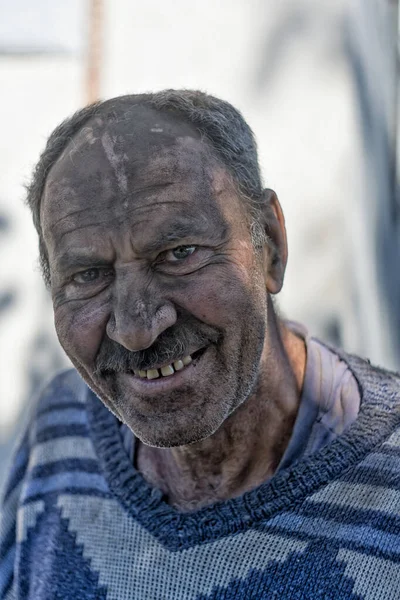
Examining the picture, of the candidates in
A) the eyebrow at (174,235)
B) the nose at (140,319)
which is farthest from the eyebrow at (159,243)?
the nose at (140,319)

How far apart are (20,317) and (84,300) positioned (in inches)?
76.9

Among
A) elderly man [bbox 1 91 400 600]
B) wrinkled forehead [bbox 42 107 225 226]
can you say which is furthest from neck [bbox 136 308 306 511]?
wrinkled forehead [bbox 42 107 225 226]

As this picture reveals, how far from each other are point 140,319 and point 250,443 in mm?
534

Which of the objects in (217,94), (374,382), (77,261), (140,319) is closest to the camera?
(140,319)

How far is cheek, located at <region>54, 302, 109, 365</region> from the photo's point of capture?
1772mm

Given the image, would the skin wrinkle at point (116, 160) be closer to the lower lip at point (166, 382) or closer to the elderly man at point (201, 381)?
the elderly man at point (201, 381)

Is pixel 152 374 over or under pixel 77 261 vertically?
under

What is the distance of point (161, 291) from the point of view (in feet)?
5.51

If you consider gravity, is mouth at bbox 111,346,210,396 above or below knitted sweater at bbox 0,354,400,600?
above

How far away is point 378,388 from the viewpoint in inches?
74.7

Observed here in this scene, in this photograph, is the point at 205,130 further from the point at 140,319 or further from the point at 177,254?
the point at 140,319

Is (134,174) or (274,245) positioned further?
Answer: (274,245)

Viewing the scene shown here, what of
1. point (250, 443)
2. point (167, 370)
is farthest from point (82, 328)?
point (250, 443)

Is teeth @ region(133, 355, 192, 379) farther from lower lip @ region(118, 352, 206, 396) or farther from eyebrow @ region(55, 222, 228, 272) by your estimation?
eyebrow @ region(55, 222, 228, 272)
